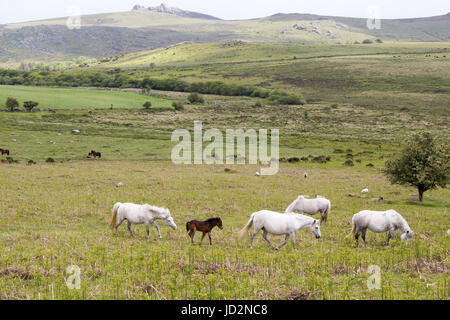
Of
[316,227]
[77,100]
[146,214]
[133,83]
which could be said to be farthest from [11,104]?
[133,83]

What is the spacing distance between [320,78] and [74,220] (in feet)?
621

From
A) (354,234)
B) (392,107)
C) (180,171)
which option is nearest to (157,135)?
(180,171)

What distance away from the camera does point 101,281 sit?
1042cm

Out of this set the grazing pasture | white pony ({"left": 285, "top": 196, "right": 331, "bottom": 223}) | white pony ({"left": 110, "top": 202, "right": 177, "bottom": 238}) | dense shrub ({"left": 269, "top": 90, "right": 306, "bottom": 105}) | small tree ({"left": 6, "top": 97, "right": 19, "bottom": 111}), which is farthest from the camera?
dense shrub ({"left": 269, "top": 90, "right": 306, "bottom": 105})

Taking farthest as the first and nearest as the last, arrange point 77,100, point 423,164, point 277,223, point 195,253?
point 77,100 → point 423,164 → point 277,223 → point 195,253

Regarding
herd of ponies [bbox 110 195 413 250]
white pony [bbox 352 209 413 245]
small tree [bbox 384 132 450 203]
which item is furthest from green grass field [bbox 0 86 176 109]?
white pony [bbox 352 209 413 245]

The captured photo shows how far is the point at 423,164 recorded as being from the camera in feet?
97.8

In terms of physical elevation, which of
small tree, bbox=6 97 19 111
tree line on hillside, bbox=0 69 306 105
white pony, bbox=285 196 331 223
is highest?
tree line on hillside, bbox=0 69 306 105

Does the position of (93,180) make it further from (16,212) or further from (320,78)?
(320,78)

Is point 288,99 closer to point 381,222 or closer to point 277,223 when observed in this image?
point 381,222

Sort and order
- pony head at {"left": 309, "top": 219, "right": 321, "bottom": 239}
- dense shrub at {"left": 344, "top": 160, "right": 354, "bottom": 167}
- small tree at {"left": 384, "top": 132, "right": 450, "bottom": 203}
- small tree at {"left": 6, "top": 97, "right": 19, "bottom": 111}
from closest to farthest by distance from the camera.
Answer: pony head at {"left": 309, "top": 219, "right": 321, "bottom": 239} < small tree at {"left": 384, "top": 132, "right": 450, "bottom": 203} < dense shrub at {"left": 344, "top": 160, "right": 354, "bottom": 167} < small tree at {"left": 6, "top": 97, "right": 19, "bottom": 111}

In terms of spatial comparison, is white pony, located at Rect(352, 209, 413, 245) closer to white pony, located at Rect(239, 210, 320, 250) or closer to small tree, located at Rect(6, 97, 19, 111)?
white pony, located at Rect(239, 210, 320, 250)

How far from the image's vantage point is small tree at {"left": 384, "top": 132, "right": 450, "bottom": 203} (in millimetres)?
29141

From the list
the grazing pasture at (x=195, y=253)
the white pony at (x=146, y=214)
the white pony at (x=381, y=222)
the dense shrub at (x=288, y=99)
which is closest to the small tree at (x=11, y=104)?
the grazing pasture at (x=195, y=253)
